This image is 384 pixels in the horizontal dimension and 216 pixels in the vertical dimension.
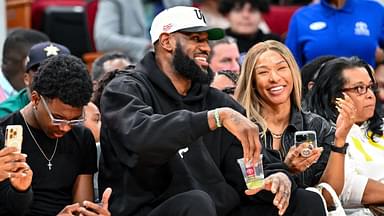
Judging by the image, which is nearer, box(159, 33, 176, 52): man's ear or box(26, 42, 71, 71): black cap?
box(159, 33, 176, 52): man's ear

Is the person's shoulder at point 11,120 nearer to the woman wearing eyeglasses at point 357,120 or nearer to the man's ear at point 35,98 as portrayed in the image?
the man's ear at point 35,98

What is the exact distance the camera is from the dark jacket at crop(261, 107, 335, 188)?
19.5 feet

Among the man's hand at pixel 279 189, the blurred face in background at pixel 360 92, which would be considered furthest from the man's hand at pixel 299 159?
the blurred face in background at pixel 360 92

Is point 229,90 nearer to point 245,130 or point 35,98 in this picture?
point 35,98

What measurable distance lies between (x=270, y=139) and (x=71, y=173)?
1111 millimetres

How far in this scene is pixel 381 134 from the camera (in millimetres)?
6414

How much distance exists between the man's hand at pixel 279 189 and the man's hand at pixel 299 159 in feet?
0.88

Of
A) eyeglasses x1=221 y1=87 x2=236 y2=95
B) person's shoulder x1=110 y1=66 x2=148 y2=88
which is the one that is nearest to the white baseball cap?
person's shoulder x1=110 y1=66 x2=148 y2=88

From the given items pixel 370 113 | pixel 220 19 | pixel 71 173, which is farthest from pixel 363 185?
pixel 220 19

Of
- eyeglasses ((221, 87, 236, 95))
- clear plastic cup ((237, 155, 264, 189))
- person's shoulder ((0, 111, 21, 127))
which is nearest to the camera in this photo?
clear plastic cup ((237, 155, 264, 189))

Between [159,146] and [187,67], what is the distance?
0.62 metres

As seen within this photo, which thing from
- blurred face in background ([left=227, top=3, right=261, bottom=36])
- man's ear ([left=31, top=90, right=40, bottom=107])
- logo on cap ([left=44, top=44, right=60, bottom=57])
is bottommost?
blurred face in background ([left=227, top=3, right=261, bottom=36])

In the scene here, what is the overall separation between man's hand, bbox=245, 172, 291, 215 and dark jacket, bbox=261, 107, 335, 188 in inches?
19.6

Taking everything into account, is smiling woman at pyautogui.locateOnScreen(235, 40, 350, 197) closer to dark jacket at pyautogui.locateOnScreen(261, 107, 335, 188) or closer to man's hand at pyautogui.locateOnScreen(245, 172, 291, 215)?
dark jacket at pyautogui.locateOnScreen(261, 107, 335, 188)
